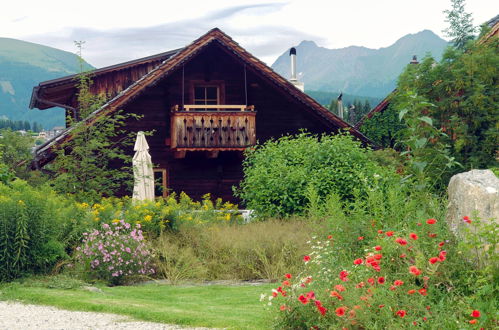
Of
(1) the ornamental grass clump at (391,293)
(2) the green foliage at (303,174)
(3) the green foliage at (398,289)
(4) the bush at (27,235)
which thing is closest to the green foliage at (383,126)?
(2) the green foliage at (303,174)

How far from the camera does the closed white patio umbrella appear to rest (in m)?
18.3

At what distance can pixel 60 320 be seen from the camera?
861cm

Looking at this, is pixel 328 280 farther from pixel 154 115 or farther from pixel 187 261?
pixel 154 115

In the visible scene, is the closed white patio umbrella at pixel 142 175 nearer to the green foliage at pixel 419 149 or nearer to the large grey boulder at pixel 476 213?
the green foliage at pixel 419 149

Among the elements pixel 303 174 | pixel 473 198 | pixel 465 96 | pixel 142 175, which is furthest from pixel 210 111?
pixel 473 198

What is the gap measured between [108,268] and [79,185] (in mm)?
5629

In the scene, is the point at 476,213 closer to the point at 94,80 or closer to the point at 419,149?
the point at 419,149

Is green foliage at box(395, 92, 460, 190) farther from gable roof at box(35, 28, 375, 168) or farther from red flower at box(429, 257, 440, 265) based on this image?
gable roof at box(35, 28, 375, 168)

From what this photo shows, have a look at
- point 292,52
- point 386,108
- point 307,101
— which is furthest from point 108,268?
point 386,108

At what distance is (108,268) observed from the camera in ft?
40.2

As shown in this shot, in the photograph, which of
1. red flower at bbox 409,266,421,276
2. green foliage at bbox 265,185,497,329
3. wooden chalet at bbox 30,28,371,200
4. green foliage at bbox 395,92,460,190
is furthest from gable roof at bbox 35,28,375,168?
red flower at bbox 409,266,421,276

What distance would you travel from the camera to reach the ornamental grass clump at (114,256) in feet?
40.3

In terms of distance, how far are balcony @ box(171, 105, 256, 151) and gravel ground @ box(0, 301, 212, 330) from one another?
47.5ft

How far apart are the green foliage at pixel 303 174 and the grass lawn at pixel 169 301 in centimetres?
513
